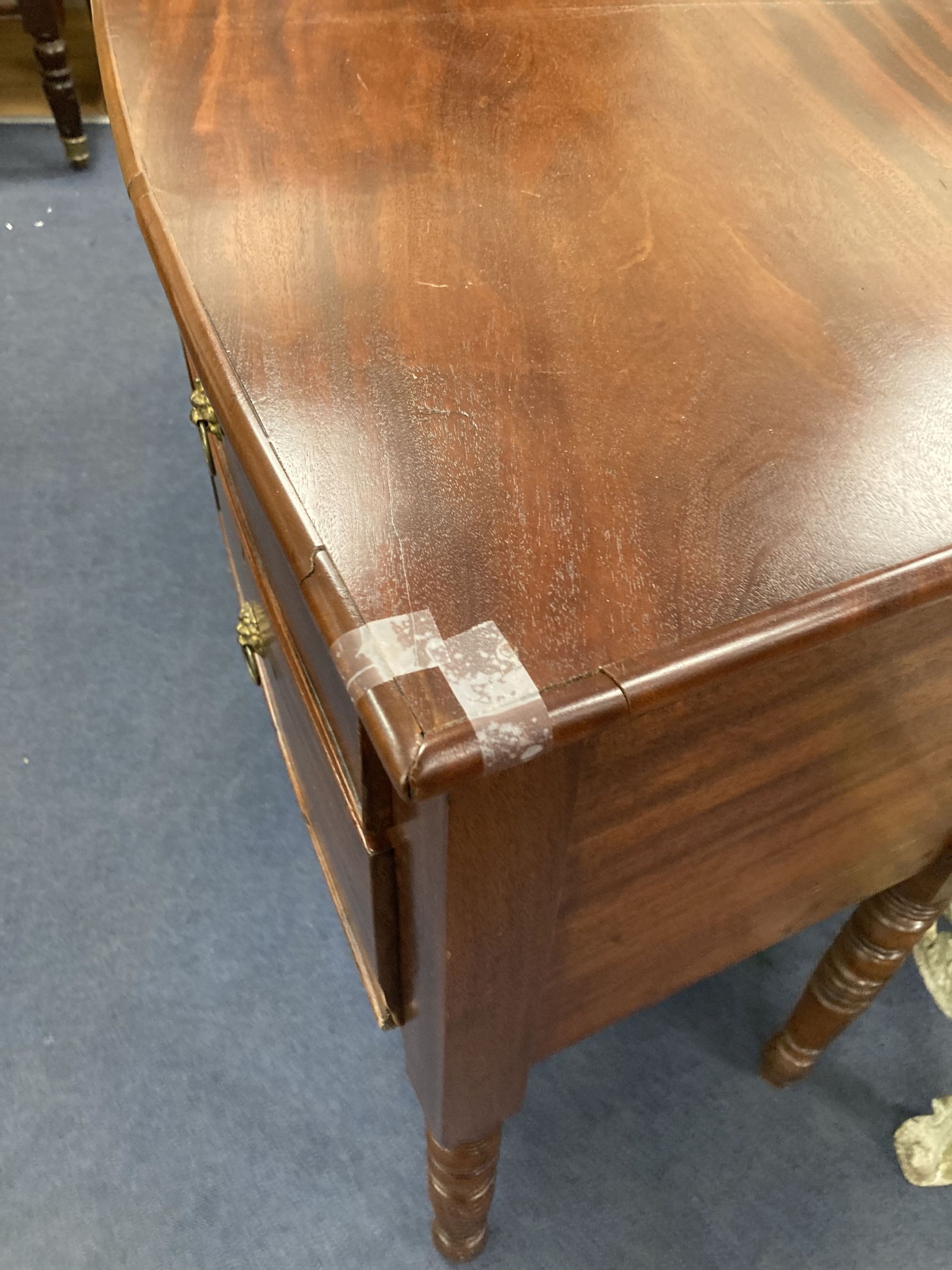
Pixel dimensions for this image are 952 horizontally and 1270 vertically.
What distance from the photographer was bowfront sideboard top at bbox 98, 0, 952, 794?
345mm

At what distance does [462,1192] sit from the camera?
2.18ft

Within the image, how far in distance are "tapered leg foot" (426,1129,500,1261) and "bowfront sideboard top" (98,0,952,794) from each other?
1.36ft

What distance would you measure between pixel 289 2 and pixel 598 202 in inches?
12.3

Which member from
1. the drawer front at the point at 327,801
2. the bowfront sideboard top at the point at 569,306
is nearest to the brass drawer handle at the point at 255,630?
the drawer front at the point at 327,801

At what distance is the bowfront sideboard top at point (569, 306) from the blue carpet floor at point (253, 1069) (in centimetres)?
71

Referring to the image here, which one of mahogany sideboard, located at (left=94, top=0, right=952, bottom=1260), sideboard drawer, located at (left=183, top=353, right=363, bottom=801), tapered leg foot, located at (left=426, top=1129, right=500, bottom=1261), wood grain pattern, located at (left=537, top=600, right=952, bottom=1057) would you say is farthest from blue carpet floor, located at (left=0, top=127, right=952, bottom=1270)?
sideboard drawer, located at (left=183, top=353, right=363, bottom=801)

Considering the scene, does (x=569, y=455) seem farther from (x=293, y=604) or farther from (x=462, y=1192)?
(x=462, y=1192)

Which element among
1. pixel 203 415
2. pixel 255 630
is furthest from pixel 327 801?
pixel 203 415

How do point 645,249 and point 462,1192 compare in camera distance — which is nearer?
point 645,249

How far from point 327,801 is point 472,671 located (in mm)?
328

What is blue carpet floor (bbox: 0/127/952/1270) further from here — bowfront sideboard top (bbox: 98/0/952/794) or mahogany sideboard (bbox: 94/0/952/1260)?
bowfront sideboard top (bbox: 98/0/952/794)

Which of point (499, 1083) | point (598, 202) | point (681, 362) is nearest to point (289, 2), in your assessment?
point (598, 202)

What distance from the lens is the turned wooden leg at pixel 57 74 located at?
5.24 feet

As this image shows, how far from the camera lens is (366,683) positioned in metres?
0.30
